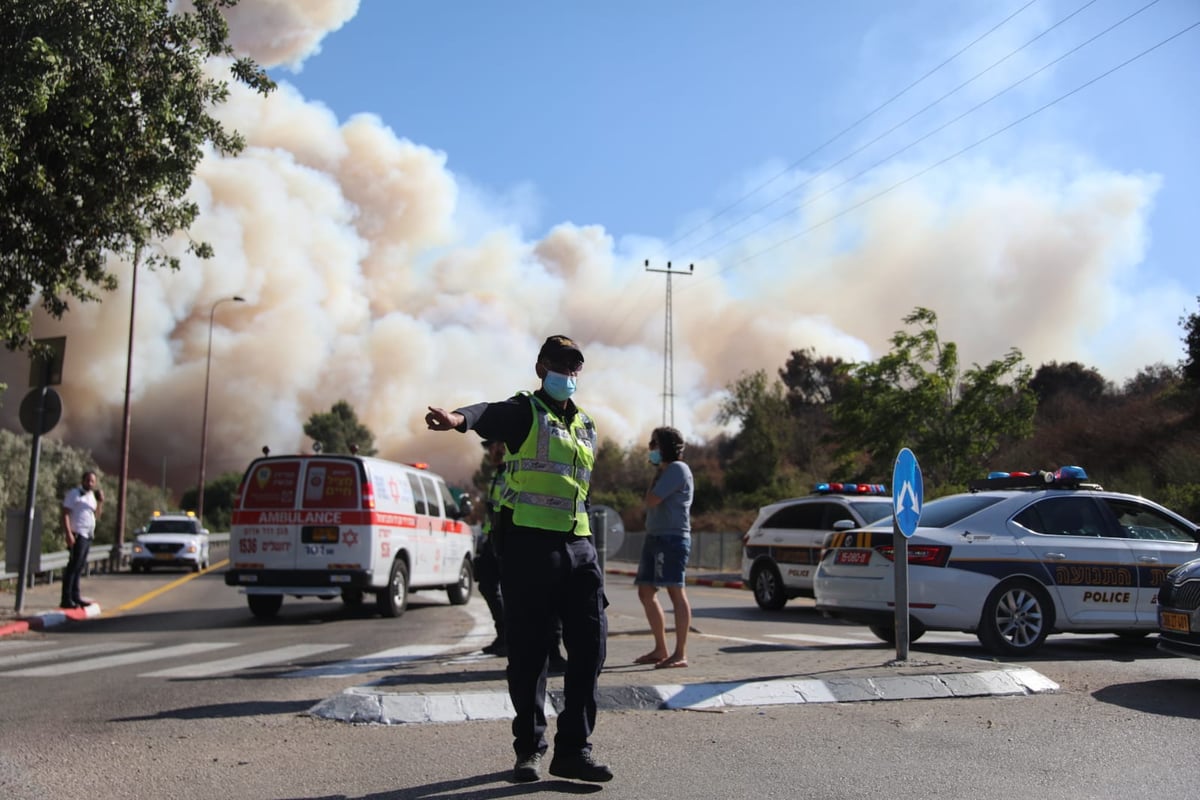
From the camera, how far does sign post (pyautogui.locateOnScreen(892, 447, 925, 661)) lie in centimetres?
795

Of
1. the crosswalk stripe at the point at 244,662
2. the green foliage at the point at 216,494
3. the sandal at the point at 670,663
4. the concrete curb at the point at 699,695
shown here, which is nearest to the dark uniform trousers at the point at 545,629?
the concrete curb at the point at 699,695

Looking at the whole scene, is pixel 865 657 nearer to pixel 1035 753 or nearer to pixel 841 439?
pixel 1035 753

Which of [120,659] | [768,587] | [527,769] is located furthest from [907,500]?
[768,587]

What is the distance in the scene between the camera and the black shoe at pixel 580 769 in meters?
4.67

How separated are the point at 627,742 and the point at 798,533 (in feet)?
35.2

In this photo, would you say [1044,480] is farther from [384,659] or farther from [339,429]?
[339,429]

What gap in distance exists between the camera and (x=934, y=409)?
32.6 meters

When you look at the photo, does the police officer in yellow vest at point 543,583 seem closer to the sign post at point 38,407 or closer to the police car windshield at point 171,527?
the sign post at point 38,407

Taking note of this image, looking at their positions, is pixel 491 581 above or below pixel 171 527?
below

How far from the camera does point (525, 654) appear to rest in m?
4.76

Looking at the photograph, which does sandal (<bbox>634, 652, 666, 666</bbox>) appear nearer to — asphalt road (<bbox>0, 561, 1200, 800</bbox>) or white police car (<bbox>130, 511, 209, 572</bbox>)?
asphalt road (<bbox>0, 561, 1200, 800</bbox>)

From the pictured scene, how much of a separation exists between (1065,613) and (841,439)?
2633 centimetres

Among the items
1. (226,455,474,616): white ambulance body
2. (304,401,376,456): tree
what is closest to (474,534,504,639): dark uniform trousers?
(226,455,474,616): white ambulance body

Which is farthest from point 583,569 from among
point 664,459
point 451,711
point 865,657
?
point 865,657
